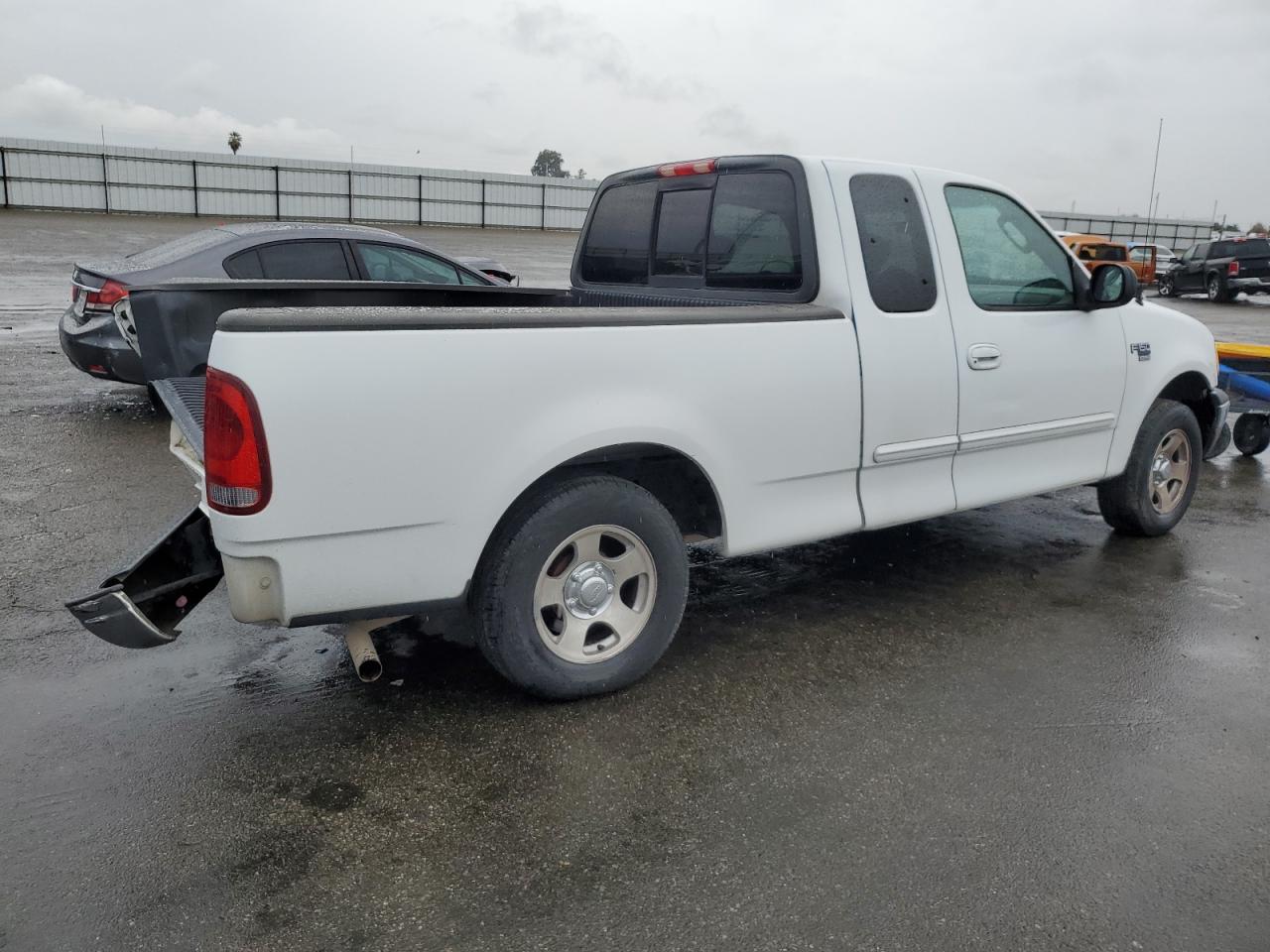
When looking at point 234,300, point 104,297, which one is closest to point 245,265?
point 104,297

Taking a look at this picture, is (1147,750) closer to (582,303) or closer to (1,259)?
(582,303)

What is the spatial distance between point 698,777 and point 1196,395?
4257mm

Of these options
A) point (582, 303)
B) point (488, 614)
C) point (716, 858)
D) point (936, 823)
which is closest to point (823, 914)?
point (716, 858)

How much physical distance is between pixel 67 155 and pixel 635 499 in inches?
1480

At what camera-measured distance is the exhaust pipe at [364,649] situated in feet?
11.0

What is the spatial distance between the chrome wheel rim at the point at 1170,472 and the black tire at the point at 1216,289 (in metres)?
25.5

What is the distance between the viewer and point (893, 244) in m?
4.37

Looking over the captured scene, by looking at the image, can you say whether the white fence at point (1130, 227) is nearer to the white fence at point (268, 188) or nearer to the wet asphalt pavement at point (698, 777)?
the white fence at point (268, 188)

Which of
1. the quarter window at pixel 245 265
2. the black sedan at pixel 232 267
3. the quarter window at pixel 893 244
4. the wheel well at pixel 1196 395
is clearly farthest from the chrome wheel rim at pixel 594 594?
the quarter window at pixel 245 265

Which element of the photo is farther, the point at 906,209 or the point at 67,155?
the point at 67,155

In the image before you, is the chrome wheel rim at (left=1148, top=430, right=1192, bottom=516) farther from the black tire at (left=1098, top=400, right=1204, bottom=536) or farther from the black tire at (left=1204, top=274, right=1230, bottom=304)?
the black tire at (left=1204, top=274, right=1230, bottom=304)

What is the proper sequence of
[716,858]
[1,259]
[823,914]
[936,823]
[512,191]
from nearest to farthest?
1. [823,914]
2. [716,858]
3. [936,823]
4. [1,259]
5. [512,191]

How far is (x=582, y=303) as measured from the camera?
5348 mm

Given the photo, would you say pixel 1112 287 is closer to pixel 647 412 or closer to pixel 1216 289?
pixel 647 412
